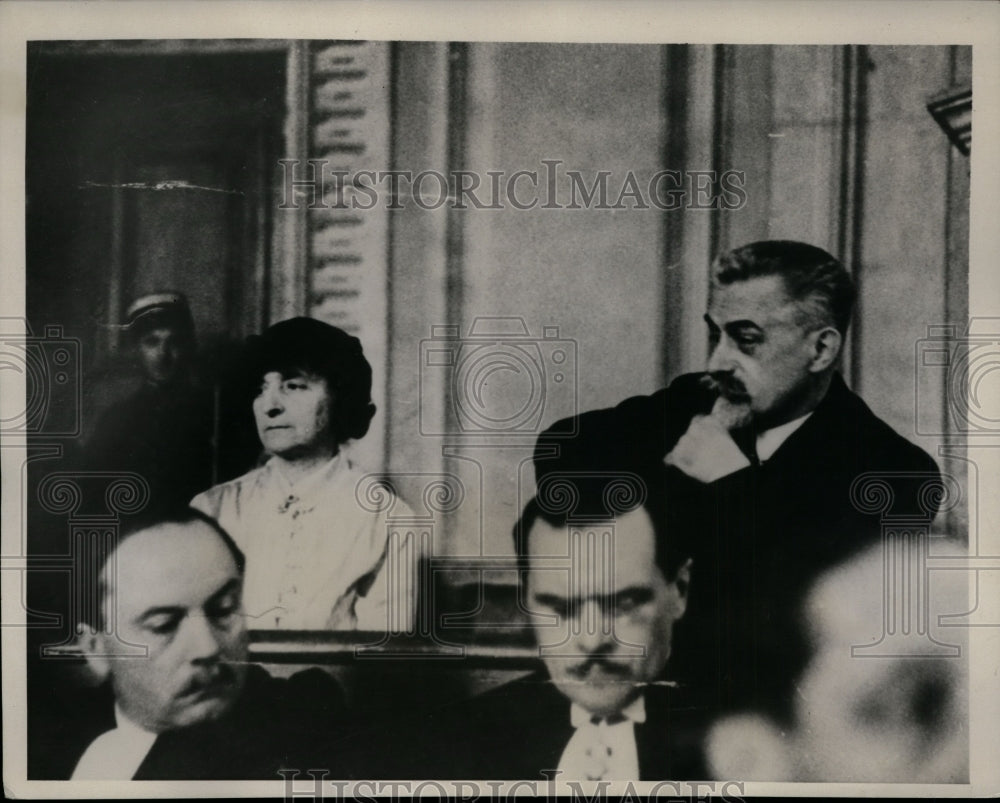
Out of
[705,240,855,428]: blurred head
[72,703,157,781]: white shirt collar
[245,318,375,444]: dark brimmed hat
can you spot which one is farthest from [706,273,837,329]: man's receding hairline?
[72,703,157,781]: white shirt collar

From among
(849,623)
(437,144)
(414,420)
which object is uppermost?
(437,144)

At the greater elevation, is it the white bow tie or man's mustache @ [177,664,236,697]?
man's mustache @ [177,664,236,697]

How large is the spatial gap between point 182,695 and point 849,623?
1250 millimetres

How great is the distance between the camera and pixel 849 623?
140 centimetres

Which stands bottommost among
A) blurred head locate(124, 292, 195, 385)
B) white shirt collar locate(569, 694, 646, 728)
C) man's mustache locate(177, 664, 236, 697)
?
white shirt collar locate(569, 694, 646, 728)

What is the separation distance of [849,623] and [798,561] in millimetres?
150

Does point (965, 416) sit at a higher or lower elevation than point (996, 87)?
lower

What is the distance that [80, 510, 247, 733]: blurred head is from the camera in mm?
1397

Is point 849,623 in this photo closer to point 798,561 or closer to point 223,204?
point 798,561

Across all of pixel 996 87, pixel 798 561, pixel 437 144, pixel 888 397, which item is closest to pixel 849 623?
pixel 798 561

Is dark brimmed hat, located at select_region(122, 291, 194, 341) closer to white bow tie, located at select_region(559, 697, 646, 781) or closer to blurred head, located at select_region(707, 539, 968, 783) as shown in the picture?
white bow tie, located at select_region(559, 697, 646, 781)

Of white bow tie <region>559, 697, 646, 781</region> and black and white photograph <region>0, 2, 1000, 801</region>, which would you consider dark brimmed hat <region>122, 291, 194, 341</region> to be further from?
white bow tie <region>559, 697, 646, 781</region>

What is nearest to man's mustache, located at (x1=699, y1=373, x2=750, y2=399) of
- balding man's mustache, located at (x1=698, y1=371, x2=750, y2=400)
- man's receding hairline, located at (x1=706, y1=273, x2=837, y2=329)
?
balding man's mustache, located at (x1=698, y1=371, x2=750, y2=400)

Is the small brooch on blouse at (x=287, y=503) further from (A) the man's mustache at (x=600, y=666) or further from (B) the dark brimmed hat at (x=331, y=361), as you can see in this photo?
(A) the man's mustache at (x=600, y=666)
